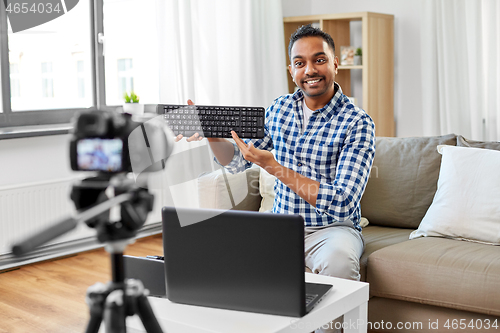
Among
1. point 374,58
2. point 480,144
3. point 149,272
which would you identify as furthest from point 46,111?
point 480,144

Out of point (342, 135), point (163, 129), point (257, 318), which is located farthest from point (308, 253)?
point (163, 129)

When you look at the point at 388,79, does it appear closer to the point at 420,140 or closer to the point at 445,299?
the point at 420,140

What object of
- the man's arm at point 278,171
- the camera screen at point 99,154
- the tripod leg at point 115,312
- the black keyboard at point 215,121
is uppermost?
the black keyboard at point 215,121

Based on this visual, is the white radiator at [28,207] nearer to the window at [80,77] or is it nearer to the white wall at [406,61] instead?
the window at [80,77]

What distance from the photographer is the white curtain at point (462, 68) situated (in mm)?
3213

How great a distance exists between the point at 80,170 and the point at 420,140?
2.02 metres

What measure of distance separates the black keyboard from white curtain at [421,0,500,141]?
2041mm

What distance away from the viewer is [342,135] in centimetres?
194

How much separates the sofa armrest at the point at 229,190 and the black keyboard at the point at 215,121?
2.00ft

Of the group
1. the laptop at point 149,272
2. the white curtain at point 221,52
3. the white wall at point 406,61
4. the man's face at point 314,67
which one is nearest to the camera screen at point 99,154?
the laptop at point 149,272

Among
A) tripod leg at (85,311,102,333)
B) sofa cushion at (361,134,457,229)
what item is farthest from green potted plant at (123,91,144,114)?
tripod leg at (85,311,102,333)

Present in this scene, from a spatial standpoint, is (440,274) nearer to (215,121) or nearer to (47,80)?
(215,121)

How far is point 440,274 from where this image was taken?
1877mm

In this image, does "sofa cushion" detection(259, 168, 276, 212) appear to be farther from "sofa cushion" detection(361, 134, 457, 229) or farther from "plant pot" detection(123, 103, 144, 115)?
"plant pot" detection(123, 103, 144, 115)
